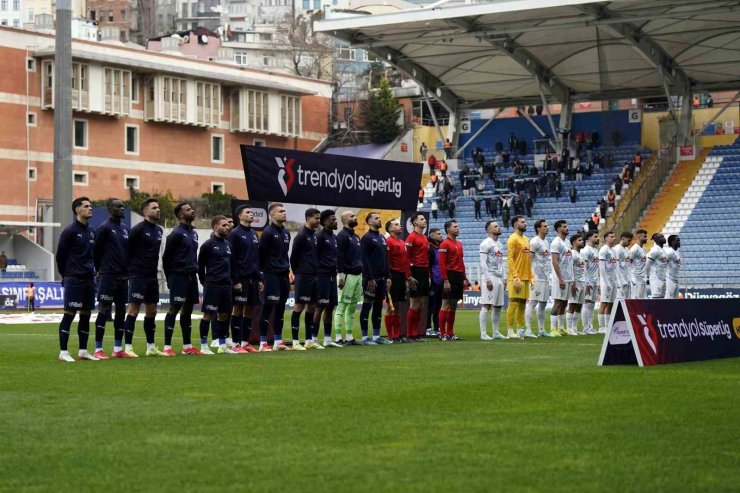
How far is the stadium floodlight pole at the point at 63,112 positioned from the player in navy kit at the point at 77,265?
2996cm

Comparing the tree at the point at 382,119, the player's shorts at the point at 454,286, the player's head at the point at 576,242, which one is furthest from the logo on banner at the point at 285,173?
the tree at the point at 382,119

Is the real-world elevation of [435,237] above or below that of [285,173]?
below

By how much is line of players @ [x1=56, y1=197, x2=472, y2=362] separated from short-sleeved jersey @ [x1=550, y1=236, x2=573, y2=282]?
8.59 feet

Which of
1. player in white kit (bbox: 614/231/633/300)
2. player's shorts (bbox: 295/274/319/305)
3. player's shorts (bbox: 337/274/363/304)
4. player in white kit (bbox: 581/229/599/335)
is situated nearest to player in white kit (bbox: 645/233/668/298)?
player in white kit (bbox: 614/231/633/300)

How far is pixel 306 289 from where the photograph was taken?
20.7 m

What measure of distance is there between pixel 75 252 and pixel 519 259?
10240mm

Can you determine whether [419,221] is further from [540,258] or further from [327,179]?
[540,258]

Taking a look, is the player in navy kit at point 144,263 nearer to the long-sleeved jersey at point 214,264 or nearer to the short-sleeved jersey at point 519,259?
the long-sleeved jersey at point 214,264

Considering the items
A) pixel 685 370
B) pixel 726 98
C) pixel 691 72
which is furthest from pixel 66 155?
pixel 685 370

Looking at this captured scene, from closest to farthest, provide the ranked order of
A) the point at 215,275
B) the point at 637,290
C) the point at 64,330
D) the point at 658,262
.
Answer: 1. the point at 64,330
2. the point at 215,275
3. the point at 658,262
4. the point at 637,290

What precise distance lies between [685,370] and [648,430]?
224 inches

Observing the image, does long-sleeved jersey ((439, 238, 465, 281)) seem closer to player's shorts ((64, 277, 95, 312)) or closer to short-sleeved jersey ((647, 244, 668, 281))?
short-sleeved jersey ((647, 244, 668, 281))

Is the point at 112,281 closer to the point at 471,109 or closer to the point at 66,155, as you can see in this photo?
the point at 66,155

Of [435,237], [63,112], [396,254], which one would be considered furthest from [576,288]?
[63,112]
